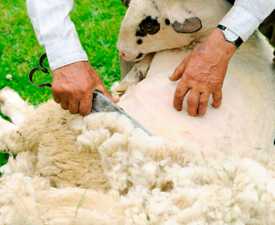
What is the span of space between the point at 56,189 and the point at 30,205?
0.13 meters

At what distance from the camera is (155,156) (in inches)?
94.3

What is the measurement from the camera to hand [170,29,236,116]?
8.57 feet

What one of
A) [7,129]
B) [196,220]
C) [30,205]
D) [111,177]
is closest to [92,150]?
[111,177]

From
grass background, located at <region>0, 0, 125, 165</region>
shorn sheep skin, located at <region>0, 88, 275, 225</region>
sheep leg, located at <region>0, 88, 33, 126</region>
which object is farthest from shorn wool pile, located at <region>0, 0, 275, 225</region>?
grass background, located at <region>0, 0, 125, 165</region>

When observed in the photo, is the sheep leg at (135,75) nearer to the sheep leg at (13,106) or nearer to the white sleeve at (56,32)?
the white sleeve at (56,32)

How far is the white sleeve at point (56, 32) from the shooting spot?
8.99ft

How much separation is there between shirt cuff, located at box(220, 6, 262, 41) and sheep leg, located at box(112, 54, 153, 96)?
1.42ft

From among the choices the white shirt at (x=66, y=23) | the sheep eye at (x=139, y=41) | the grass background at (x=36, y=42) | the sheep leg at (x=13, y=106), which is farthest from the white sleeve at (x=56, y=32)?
the grass background at (x=36, y=42)

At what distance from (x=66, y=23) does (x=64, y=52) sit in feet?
0.39

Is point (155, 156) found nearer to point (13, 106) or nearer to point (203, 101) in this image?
point (203, 101)

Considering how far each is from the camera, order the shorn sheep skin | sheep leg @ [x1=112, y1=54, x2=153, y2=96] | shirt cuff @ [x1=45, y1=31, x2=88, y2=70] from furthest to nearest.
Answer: sheep leg @ [x1=112, y1=54, x2=153, y2=96]
shirt cuff @ [x1=45, y1=31, x2=88, y2=70]
the shorn sheep skin

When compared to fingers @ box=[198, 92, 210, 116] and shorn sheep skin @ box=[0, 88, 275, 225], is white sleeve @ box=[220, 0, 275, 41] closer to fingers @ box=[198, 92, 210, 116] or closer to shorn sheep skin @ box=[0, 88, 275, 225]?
fingers @ box=[198, 92, 210, 116]

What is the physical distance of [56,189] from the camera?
7.97 ft

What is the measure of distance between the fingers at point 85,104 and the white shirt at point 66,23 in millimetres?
168
